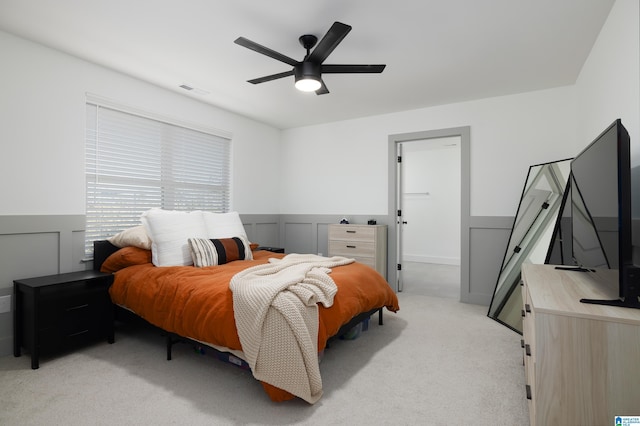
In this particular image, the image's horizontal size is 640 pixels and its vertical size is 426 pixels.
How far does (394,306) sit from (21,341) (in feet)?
10.2

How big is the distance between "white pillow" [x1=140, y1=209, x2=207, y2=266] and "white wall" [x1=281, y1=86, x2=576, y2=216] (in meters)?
2.37

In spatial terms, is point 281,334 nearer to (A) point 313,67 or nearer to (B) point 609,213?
(B) point 609,213

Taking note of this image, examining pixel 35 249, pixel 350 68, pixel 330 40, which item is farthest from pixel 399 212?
pixel 35 249

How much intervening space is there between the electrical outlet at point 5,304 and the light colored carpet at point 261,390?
14.4 inches

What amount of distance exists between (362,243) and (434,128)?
1768mm

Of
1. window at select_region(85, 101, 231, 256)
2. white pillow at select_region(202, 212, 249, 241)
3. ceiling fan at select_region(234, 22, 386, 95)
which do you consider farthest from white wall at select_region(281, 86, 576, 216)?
ceiling fan at select_region(234, 22, 386, 95)

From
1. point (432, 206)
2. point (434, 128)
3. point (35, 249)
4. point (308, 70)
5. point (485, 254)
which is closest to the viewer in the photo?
point (308, 70)

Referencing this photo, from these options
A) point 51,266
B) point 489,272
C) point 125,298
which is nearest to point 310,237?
point 489,272

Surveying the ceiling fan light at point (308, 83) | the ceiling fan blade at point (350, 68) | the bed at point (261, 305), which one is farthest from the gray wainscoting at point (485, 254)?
the ceiling fan light at point (308, 83)

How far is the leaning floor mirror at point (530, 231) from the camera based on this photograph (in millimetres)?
3203

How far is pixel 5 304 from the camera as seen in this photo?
256 centimetres

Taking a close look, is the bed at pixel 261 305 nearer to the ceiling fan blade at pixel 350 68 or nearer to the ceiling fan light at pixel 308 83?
the ceiling fan light at pixel 308 83

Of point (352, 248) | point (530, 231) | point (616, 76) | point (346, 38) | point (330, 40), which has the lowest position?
point (352, 248)

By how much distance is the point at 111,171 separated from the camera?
3.29m
